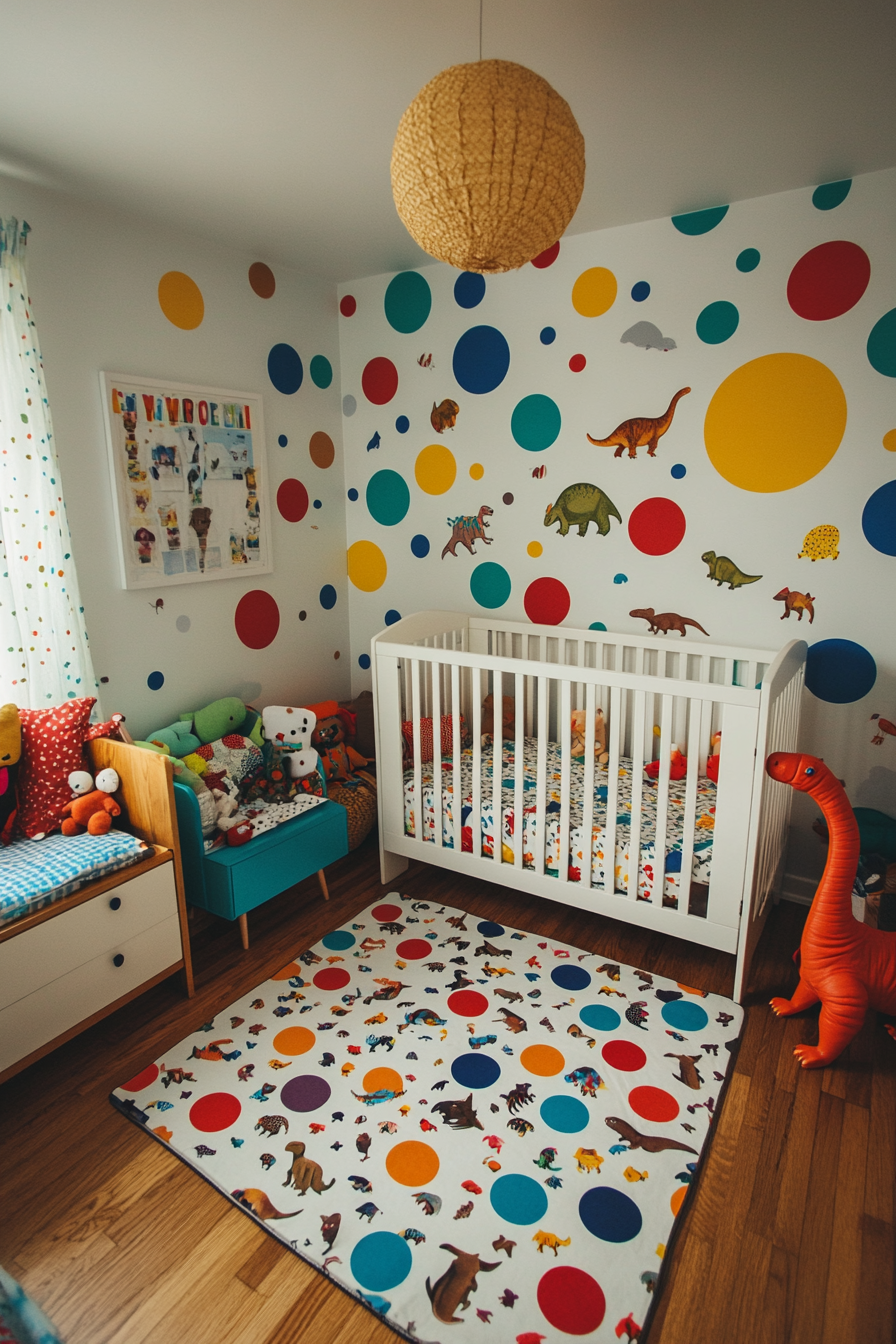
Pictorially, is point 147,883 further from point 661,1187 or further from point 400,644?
point 661,1187

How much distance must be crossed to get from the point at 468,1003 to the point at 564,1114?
0.47 m

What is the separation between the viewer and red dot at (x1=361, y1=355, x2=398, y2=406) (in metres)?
3.41

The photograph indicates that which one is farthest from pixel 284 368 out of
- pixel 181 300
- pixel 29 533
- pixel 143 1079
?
pixel 143 1079

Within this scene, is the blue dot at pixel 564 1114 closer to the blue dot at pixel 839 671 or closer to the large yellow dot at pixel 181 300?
the blue dot at pixel 839 671

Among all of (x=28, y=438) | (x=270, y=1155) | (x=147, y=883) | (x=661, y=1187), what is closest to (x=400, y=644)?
(x=147, y=883)

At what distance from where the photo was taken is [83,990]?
1986 mm

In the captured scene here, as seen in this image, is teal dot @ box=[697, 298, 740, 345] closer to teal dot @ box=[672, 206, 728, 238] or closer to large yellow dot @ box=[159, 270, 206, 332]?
teal dot @ box=[672, 206, 728, 238]

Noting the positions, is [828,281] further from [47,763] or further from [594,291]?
[47,763]

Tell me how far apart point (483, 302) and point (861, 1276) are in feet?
10.8

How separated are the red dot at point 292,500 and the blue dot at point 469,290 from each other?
3.51ft

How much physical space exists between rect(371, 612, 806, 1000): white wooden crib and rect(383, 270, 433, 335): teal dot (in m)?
1.34

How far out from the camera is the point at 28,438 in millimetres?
2250

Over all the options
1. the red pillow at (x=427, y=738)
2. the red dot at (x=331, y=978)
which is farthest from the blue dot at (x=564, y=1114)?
the red pillow at (x=427, y=738)

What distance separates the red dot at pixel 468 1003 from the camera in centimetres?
219
